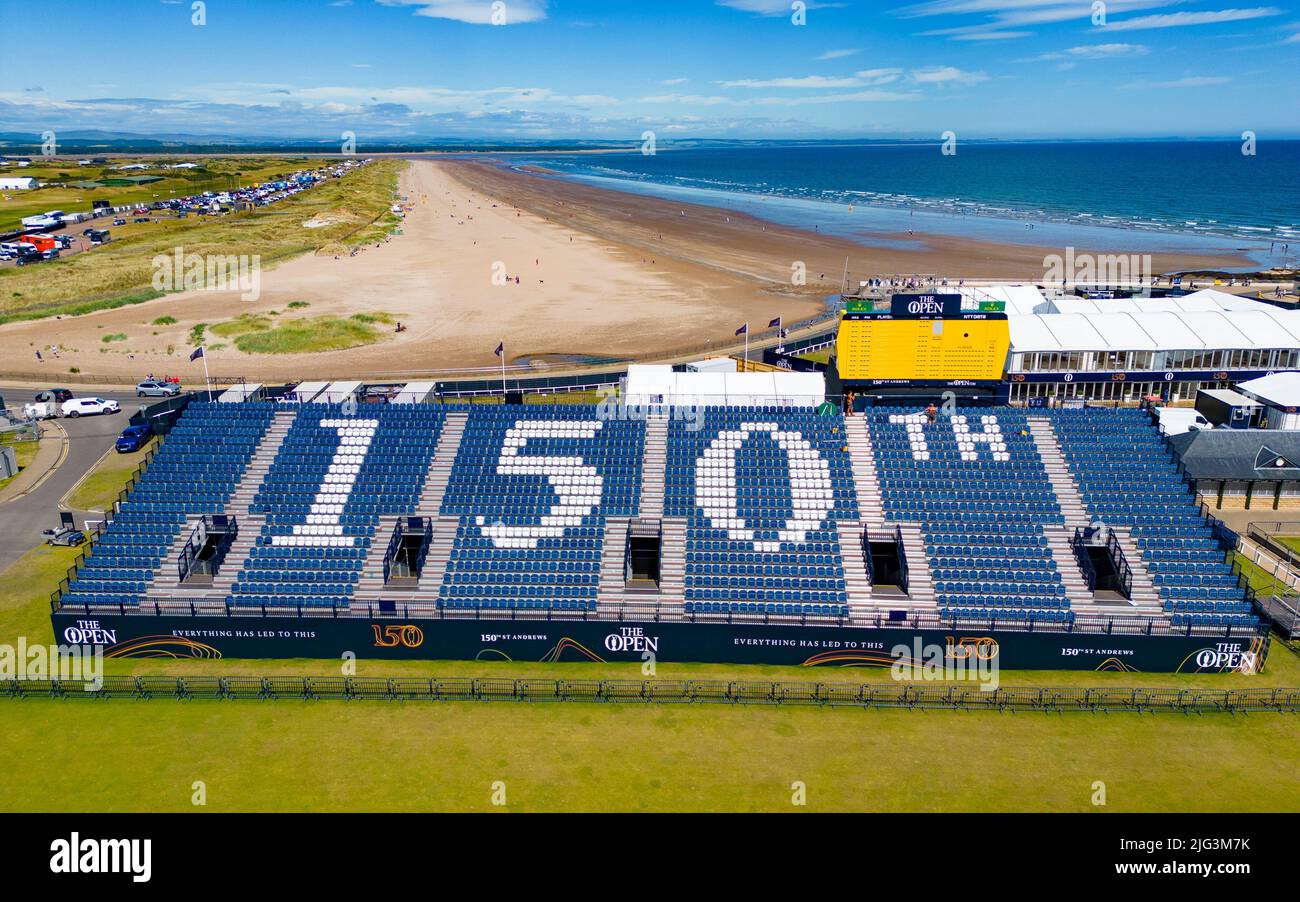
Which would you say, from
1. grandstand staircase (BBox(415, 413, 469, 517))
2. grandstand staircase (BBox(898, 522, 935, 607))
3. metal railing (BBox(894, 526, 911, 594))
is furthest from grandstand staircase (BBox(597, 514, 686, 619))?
grandstand staircase (BBox(898, 522, 935, 607))

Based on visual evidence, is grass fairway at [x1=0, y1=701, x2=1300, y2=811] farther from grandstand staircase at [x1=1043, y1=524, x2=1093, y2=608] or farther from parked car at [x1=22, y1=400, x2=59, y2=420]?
parked car at [x1=22, y1=400, x2=59, y2=420]

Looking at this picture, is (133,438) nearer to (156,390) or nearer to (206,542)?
(156,390)

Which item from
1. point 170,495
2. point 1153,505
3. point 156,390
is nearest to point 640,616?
point 170,495

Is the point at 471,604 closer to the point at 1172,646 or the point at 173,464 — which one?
the point at 173,464

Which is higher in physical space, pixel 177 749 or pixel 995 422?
pixel 995 422

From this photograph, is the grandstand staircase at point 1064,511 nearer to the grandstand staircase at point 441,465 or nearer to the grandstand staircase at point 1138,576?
the grandstand staircase at point 1138,576
